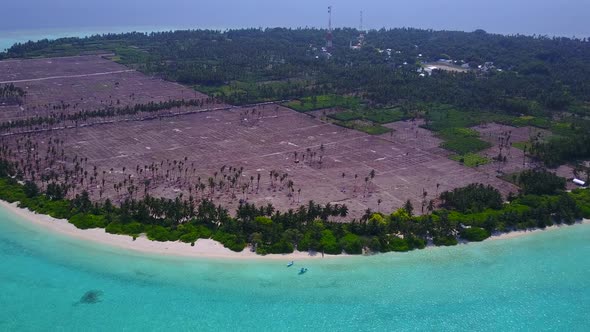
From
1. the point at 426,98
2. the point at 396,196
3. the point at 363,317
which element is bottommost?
the point at 363,317

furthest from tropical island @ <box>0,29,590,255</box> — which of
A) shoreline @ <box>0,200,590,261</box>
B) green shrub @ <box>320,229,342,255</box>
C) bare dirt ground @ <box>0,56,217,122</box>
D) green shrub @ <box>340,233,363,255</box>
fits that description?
shoreline @ <box>0,200,590,261</box>

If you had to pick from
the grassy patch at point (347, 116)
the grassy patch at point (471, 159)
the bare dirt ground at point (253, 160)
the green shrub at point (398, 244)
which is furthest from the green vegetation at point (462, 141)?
the green shrub at point (398, 244)

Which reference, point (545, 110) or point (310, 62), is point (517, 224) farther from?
point (310, 62)

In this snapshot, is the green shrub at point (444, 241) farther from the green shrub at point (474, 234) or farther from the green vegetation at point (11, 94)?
the green vegetation at point (11, 94)

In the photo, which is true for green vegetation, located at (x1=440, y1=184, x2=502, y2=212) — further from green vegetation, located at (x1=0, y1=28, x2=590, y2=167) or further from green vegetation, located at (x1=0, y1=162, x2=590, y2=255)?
green vegetation, located at (x1=0, y1=28, x2=590, y2=167)

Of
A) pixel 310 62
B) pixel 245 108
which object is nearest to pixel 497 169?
pixel 245 108

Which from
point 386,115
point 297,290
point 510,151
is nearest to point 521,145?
point 510,151
